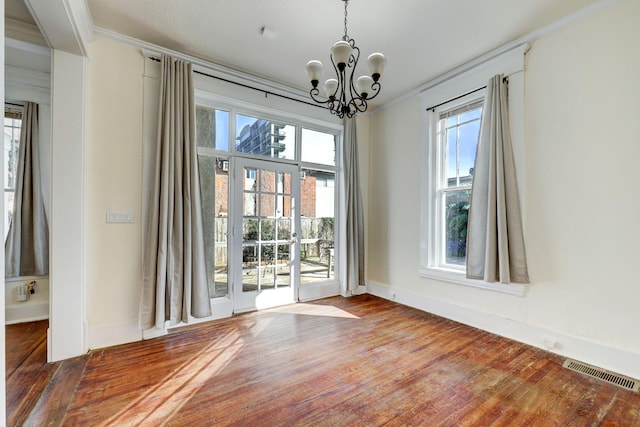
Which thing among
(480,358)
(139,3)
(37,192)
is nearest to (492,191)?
(480,358)

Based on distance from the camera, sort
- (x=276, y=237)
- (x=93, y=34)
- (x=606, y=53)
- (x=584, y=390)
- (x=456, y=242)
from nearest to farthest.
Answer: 1. (x=584, y=390)
2. (x=606, y=53)
3. (x=93, y=34)
4. (x=456, y=242)
5. (x=276, y=237)

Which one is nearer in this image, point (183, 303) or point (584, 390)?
point (584, 390)

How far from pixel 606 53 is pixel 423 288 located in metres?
2.93

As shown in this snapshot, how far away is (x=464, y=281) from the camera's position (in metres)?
3.36

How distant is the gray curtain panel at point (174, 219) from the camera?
2.81 m

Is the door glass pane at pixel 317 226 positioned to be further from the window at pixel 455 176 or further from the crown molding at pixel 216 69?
the window at pixel 455 176

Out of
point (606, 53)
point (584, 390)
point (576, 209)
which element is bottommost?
point (584, 390)

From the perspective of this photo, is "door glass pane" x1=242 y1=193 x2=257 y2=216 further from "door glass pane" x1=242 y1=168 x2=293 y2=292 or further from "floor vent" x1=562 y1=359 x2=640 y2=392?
"floor vent" x1=562 y1=359 x2=640 y2=392

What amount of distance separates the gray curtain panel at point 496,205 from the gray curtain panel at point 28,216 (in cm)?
499

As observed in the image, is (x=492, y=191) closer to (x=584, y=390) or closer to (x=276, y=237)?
(x=584, y=390)

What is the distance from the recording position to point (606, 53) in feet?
7.87

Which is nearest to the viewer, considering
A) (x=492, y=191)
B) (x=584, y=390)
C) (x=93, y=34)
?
(x=584, y=390)

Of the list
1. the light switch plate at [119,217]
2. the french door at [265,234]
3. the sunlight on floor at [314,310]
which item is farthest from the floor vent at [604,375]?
the light switch plate at [119,217]

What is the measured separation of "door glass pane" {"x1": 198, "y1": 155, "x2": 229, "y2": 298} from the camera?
3.39 meters
